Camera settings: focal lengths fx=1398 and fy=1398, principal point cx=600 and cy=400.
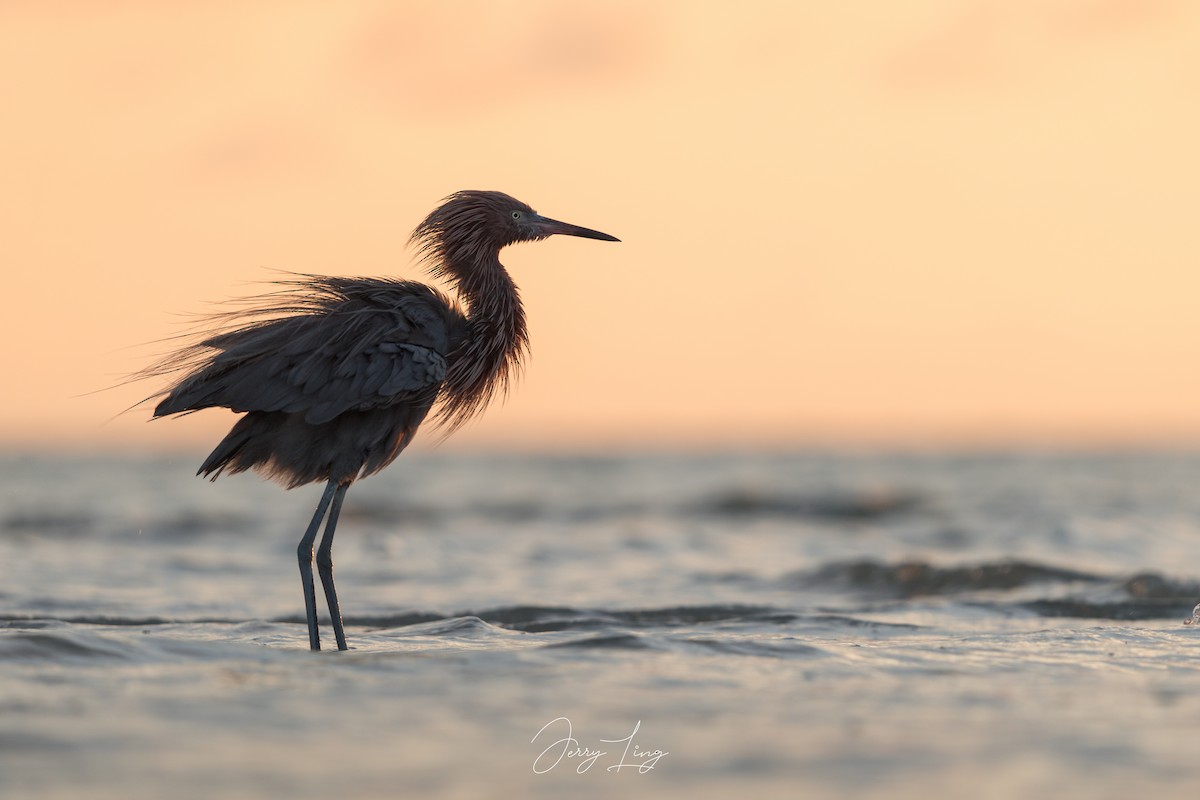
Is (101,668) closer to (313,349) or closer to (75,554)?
(313,349)

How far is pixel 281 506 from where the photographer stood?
2228cm

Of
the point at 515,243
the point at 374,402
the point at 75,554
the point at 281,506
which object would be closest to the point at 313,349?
the point at 374,402

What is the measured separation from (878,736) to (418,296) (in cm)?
385

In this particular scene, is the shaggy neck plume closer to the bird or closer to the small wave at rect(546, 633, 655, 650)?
the bird

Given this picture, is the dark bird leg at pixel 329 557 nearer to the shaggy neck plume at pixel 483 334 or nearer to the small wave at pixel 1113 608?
the shaggy neck plume at pixel 483 334

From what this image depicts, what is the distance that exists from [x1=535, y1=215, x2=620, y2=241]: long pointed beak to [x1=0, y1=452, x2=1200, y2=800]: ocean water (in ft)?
8.04

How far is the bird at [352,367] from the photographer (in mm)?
7293

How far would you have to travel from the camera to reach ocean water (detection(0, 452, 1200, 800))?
4566 millimetres

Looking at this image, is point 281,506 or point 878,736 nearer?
point 878,736
